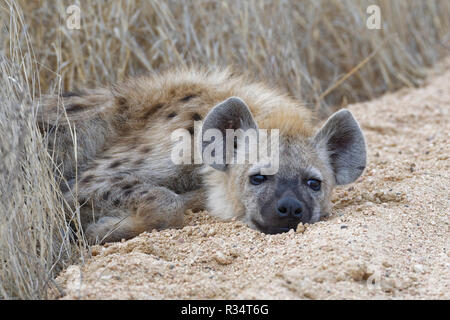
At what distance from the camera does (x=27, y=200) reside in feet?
7.21

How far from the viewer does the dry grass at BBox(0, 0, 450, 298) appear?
2.14 meters

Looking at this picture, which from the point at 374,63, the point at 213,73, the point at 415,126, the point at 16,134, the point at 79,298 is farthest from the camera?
the point at 374,63

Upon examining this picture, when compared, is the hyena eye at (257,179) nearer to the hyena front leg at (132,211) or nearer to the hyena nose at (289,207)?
the hyena nose at (289,207)

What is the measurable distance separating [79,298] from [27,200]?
502 millimetres

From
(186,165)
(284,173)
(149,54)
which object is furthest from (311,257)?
(149,54)

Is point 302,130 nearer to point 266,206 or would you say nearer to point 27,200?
point 266,206

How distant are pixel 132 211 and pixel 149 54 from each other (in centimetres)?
179

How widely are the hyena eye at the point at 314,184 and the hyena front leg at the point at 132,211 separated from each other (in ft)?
1.89

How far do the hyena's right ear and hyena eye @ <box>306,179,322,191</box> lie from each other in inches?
13.7

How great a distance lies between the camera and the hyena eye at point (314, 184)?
8.51ft

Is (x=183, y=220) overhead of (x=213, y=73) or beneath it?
beneath

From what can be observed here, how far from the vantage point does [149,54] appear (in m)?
4.22

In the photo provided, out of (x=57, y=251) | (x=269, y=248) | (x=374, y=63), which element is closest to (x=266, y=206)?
(x=269, y=248)

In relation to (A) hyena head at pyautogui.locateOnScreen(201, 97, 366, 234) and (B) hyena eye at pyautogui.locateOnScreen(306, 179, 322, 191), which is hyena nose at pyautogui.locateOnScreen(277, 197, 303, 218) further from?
(B) hyena eye at pyautogui.locateOnScreen(306, 179, 322, 191)
